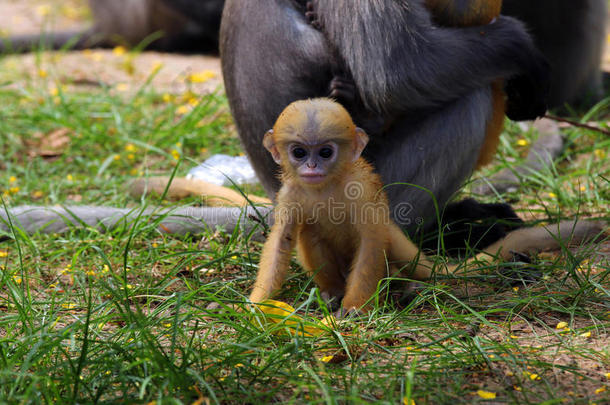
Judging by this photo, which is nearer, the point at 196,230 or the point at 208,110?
Result: the point at 196,230

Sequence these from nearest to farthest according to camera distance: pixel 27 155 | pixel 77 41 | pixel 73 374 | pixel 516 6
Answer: pixel 73 374
pixel 27 155
pixel 516 6
pixel 77 41

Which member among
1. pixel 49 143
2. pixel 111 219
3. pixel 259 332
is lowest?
pixel 49 143

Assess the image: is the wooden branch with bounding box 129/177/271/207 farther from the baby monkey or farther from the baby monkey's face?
the baby monkey's face

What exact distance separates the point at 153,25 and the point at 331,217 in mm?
6343

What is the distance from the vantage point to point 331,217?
2.74 m

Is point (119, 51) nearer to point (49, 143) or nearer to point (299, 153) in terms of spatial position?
point (49, 143)

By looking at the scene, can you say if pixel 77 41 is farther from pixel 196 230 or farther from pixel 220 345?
pixel 220 345

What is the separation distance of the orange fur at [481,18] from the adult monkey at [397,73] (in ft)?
0.16

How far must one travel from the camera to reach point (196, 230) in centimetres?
365

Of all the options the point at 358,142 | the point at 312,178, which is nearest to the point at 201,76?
the point at 358,142

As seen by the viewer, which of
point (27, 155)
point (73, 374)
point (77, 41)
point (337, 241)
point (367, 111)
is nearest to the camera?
point (73, 374)

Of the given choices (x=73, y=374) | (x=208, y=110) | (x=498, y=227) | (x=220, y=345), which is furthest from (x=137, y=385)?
(x=208, y=110)

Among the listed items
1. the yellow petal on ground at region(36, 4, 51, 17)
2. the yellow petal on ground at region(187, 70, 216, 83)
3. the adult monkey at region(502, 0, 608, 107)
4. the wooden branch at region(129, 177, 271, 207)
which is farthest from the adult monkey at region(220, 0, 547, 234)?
the yellow petal on ground at region(36, 4, 51, 17)

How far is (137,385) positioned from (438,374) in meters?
0.87
